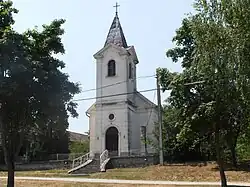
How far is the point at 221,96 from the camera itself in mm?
17328

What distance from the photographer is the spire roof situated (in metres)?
45.1

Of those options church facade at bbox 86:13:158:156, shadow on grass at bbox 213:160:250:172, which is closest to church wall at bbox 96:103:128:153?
church facade at bbox 86:13:158:156

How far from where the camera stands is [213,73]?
51.6 feet

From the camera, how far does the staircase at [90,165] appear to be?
32.7 meters

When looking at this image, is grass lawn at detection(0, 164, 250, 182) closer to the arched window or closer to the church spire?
the arched window

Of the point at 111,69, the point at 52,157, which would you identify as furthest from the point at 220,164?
the point at 52,157

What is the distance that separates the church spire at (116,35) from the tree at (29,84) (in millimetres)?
25869

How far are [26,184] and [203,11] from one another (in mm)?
13714

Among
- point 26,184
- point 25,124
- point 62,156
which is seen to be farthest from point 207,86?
point 62,156

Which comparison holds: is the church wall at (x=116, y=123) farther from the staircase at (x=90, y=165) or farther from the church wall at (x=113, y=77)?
the staircase at (x=90, y=165)

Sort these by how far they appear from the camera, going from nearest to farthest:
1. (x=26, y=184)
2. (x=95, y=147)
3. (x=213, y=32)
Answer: (x=213, y=32) < (x=26, y=184) < (x=95, y=147)

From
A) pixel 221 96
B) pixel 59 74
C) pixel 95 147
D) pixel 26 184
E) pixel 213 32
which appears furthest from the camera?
pixel 95 147

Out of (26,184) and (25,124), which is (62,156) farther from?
(25,124)

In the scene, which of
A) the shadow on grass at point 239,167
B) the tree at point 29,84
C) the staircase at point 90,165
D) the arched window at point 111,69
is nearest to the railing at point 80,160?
the staircase at point 90,165
